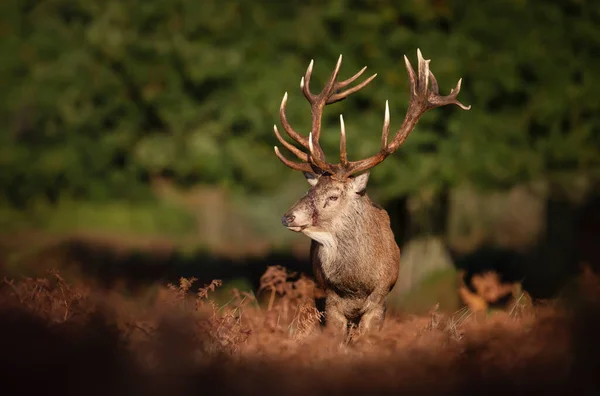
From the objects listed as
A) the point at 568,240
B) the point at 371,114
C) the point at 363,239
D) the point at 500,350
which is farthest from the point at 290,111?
the point at 500,350

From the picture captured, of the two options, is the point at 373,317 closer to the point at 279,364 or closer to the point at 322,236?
the point at 322,236

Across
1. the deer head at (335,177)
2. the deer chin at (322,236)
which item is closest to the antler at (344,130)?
the deer head at (335,177)

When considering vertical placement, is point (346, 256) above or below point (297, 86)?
below

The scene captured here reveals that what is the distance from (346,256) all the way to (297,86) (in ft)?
15.5

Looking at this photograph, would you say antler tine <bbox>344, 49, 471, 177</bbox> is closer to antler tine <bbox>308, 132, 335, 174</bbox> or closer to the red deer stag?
the red deer stag

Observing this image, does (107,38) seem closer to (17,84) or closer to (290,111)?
(17,84)

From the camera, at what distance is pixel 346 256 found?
635 centimetres

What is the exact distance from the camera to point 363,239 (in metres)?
6.44

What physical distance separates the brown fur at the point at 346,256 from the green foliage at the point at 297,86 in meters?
3.94

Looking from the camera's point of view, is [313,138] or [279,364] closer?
[279,364]

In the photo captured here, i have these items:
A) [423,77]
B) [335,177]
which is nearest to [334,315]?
[335,177]

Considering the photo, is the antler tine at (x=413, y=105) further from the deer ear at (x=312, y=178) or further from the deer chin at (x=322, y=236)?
the deer chin at (x=322, y=236)

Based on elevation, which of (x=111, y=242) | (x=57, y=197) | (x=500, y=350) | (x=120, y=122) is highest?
(x=500, y=350)

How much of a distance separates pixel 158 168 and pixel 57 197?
1631mm
